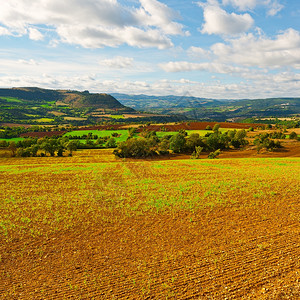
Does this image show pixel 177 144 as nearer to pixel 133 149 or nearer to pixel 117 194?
pixel 133 149

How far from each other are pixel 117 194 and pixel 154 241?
12.8m

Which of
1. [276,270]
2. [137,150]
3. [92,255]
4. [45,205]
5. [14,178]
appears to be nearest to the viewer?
[276,270]

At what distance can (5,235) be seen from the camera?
19.1 meters

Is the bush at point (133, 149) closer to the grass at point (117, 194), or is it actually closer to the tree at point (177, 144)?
the tree at point (177, 144)

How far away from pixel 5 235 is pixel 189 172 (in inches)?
1261

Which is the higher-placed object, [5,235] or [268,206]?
[268,206]

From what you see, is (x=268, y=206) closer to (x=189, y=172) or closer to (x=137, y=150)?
(x=189, y=172)

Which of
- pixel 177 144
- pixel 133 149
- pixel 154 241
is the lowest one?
pixel 154 241

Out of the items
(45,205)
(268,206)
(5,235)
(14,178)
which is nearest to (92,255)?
(5,235)

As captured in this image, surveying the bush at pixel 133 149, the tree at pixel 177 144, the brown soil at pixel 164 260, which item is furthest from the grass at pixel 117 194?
the tree at pixel 177 144

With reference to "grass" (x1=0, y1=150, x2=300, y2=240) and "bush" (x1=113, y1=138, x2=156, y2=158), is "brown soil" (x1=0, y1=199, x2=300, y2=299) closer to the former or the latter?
"grass" (x1=0, y1=150, x2=300, y2=240)

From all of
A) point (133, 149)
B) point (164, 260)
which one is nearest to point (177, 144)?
point (133, 149)

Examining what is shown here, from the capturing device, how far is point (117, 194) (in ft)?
95.3

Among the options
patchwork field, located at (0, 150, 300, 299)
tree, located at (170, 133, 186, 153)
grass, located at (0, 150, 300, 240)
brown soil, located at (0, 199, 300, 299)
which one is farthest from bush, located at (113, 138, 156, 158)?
brown soil, located at (0, 199, 300, 299)
